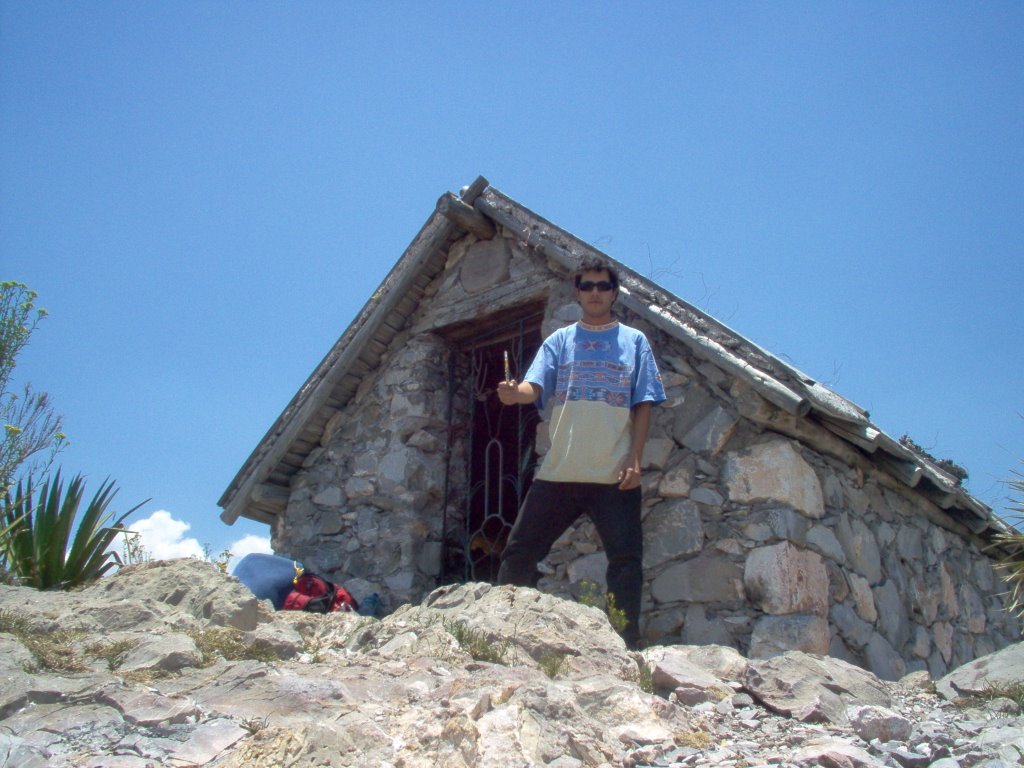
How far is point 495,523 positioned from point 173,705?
423 centimetres

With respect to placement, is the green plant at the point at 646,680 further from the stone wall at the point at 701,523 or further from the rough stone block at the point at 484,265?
the rough stone block at the point at 484,265

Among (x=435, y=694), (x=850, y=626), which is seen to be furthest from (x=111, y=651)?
(x=850, y=626)

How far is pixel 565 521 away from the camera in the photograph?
474cm

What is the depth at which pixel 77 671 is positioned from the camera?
9.75 ft

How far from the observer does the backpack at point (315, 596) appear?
543 cm

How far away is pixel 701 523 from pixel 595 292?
51.4 inches

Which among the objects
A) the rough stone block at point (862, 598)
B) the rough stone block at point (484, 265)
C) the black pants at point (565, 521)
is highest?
the rough stone block at point (484, 265)

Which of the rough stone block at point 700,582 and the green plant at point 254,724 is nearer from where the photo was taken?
the green plant at point 254,724

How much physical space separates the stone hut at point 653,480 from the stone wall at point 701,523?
0.01 m

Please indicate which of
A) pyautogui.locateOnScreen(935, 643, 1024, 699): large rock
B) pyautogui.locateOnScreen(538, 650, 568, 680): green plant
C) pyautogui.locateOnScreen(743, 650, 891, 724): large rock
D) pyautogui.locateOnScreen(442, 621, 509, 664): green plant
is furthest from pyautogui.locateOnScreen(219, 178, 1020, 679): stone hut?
pyautogui.locateOnScreen(442, 621, 509, 664): green plant

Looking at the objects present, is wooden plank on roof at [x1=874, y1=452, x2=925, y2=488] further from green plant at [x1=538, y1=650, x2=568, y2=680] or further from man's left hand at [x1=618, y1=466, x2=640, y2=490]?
green plant at [x1=538, y1=650, x2=568, y2=680]

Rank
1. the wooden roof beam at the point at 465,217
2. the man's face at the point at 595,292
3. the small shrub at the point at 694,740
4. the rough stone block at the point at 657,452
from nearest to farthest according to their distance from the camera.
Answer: the small shrub at the point at 694,740, the man's face at the point at 595,292, the rough stone block at the point at 657,452, the wooden roof beam at the point at 465,217

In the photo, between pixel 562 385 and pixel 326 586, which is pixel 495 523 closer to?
pixel 326 586

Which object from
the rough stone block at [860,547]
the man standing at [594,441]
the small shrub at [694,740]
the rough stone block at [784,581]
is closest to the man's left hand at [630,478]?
the man standing at [594,441]
